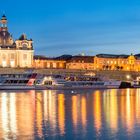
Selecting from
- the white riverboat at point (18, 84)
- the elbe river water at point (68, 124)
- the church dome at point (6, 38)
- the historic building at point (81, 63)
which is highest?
the church dome at point (6, 38)

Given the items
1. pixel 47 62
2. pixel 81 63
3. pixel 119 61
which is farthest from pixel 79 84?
pixel 119 61

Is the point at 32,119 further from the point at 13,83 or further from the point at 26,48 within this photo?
the point at 26,48

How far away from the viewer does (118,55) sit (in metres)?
172

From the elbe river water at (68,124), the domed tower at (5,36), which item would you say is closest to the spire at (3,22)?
the domed tower at (5,36)

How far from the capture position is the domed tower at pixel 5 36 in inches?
5464

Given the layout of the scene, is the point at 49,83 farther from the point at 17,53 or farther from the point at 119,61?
the point at 119,61

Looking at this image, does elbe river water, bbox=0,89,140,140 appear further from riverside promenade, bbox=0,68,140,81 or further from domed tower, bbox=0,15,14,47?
domed tower, bbox=0,15,14,47

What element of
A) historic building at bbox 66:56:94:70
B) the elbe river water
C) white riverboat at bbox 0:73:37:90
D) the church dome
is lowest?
the elbe river water

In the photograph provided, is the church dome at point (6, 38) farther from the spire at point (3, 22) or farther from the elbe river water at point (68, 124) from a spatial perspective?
the elbe river water at point (68, 124)

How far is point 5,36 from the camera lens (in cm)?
14038

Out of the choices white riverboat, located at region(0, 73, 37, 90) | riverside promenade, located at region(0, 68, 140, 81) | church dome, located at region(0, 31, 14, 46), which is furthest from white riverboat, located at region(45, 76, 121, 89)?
church dome, located at region(0, 31, 14, 46)

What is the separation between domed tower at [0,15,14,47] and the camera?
455 feet

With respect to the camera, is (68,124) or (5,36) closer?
(68,124)

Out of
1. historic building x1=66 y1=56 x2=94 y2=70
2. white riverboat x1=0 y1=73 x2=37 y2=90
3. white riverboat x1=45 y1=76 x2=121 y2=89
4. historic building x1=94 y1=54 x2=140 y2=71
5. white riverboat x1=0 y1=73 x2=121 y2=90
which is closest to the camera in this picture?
white riverboat x1=0 y1=73 x2=37 y2=90
